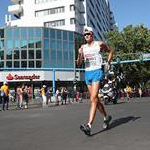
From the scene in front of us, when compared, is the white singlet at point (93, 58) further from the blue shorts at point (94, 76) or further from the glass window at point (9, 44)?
the glass window at point (9, 44)

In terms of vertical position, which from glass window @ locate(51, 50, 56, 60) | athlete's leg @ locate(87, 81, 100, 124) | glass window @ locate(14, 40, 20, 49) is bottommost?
athlete's leg @ locate(87, 81, 100, 124)

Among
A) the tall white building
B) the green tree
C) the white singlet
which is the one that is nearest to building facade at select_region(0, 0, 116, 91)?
the tall white building

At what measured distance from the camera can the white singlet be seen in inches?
294

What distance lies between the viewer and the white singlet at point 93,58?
746cm

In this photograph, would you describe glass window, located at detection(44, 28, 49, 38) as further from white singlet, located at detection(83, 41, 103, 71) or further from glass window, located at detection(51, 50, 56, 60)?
white singlet, located at detection(83, 41, 103, 71)

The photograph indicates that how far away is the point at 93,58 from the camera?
295 inches

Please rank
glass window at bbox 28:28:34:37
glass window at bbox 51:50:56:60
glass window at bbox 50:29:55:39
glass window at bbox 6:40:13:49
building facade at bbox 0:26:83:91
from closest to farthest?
building facade at bbox 0:26:83:91 < glass window at bbox 6:40:13:49 < glass window at bbox 51:50:56:60 < glass window at bbox 28:28:34:37 < glass window at bbox 50:29:55:39

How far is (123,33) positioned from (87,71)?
55037 millimetres

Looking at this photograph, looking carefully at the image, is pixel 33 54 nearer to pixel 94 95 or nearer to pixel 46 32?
pixel 46 32

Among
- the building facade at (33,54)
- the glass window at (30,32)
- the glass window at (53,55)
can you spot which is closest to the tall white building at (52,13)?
the building facade at (33,54)

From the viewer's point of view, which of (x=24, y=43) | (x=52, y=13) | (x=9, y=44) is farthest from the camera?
(x=52, y=13)

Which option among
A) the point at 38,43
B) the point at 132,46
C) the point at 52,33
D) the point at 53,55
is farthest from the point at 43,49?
the point at 132,46

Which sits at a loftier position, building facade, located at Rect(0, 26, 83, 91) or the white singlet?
building facade, located at Rect(0, 26, 83, 91)

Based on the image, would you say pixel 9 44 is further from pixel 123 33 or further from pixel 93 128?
pixel 93 128
